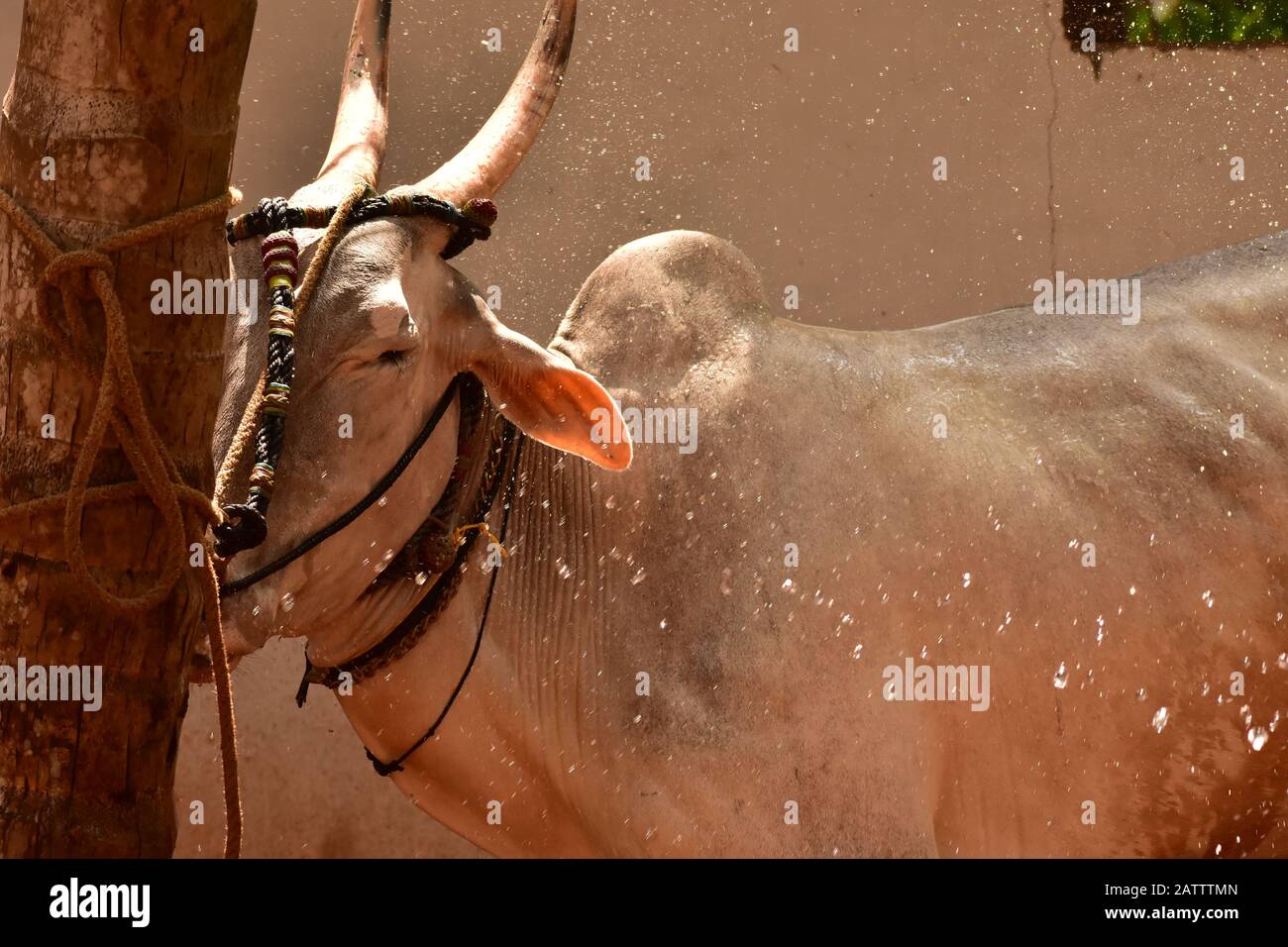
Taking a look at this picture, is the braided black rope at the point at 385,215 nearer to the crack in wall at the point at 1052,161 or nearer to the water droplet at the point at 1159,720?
the water droplet at the point at 1159,720

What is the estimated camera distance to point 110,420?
2.55 m

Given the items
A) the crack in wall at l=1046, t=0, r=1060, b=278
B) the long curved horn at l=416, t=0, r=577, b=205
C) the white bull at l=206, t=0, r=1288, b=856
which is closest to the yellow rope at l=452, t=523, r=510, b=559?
the white bull at l=206, t=0, r=1288, b=856

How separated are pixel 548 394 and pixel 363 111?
1.01 m

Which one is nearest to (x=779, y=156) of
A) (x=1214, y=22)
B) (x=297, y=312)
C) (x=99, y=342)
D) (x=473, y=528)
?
(x=1214, y=22)

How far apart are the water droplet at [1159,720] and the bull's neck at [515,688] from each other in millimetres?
1404

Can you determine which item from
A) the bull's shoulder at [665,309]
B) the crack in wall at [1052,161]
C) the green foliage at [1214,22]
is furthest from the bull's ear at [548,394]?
the green foliage at [1214,22]

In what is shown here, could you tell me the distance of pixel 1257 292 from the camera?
4.75 metres

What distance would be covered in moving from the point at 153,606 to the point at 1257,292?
334 cm

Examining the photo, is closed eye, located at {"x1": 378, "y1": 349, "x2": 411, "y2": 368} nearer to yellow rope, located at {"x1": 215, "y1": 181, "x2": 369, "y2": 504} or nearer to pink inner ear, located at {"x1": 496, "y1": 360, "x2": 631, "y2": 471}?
yellow rope, located at {"x1": 215, "y1": 181, "x2": 369, "y2": 504}

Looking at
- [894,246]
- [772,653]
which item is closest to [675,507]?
[772,653]

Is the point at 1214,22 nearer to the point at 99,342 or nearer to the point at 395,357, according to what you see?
the point at 395,357

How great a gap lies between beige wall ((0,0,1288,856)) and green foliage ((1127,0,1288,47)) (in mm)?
101

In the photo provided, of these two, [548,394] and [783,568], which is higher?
[548,394]

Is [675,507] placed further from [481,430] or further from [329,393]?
[329,393]
